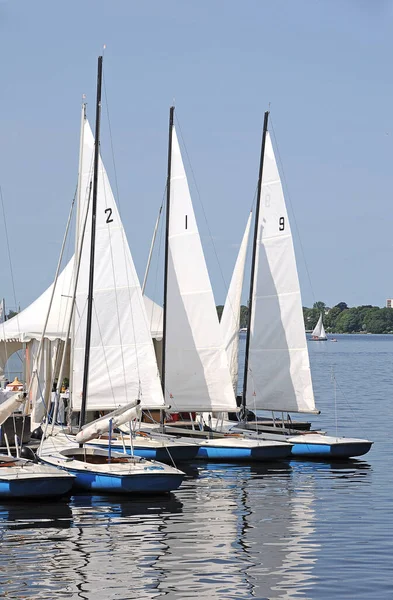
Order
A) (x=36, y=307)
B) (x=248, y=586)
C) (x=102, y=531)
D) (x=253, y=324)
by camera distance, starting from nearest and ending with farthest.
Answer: (x=248, y=586), (x=102, y=531), (x=253, y=324), (x=36, y=307)

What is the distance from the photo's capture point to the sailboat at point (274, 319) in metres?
35.2

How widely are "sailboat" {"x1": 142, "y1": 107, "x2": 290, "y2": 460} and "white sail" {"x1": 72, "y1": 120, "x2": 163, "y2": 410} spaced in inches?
135

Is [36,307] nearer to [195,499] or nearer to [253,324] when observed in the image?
[253,324]

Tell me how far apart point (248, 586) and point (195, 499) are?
8199 millimetres

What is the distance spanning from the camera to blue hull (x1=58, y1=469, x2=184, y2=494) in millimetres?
24078

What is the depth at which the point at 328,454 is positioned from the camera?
107 feet

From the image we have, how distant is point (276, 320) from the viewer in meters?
35.6

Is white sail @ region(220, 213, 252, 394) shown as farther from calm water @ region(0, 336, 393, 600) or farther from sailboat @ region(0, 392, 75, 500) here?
sailboat @ region(0, 392, 75, 500)

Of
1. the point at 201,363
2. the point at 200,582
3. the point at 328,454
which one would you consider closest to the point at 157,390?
the point at 201,363

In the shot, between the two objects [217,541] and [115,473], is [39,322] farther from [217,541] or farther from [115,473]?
[217,541]

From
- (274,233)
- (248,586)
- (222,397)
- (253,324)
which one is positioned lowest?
(248,586)

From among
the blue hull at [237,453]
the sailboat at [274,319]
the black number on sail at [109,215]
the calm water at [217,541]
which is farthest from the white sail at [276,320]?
the black number on sail at [109,215]

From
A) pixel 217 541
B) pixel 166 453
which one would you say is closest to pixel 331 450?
pixel 166 453

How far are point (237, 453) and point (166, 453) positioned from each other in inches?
100
